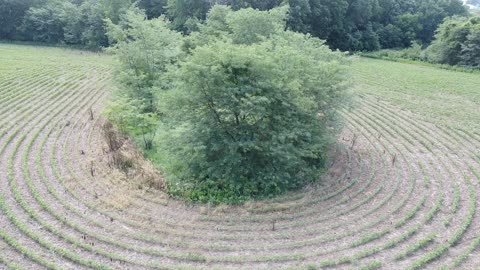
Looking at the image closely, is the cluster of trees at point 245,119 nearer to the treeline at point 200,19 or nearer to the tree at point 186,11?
the treeline at point 200,19

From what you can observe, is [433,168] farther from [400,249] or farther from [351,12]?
[351,12]

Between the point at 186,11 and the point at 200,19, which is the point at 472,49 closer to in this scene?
the point at 200,19

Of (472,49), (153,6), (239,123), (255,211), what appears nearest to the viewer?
(255,211)

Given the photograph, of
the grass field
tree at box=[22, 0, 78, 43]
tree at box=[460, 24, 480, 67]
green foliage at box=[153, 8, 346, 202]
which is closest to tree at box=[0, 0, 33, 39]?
tree at box=[22, 0, 78, 43]

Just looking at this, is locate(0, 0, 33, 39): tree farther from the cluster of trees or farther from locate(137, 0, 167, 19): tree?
the cluster of trees

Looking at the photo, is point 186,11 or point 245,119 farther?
point 186,11

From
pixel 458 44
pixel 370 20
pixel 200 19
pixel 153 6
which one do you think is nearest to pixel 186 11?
pixel 200 19

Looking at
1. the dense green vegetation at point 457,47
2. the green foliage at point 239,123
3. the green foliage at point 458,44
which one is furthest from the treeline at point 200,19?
the green foliage at point 239,123
